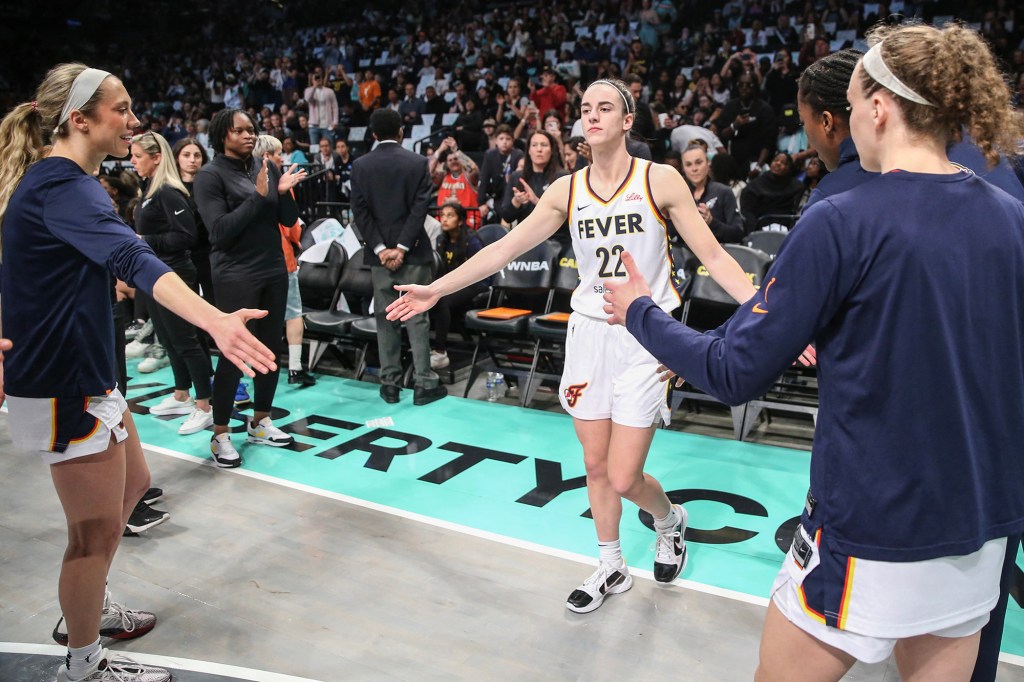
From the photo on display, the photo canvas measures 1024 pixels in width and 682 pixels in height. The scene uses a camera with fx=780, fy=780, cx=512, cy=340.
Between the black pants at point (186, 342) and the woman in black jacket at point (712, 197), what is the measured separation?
363 cm

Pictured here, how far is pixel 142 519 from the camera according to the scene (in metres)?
3.81

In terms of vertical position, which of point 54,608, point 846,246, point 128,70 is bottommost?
point 54,608

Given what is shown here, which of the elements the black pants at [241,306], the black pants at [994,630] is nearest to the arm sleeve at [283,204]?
the black pants at [241,306]

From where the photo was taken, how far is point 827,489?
4.59 ft

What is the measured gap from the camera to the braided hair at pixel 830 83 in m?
2.14

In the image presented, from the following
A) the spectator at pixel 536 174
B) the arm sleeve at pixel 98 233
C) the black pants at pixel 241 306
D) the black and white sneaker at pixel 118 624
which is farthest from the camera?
the spectator at pixel 536 174

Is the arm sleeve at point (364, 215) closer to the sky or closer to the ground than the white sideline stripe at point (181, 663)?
closer to the sky

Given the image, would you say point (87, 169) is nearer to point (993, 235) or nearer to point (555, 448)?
point (993, 235)

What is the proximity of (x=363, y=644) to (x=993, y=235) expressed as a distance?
2.39m

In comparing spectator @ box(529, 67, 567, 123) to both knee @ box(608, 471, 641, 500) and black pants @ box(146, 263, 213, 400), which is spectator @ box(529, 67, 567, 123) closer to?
black pants @ box(146, 263, 213, 400)

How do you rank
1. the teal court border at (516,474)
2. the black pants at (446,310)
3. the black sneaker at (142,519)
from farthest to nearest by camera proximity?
1. the black pants at (446,310)
2. the black sneaker at (142,519)
3. the teal court border at (516,474)

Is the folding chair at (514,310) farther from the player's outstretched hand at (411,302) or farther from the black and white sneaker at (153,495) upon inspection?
the player's outstretched hand at (411,302)

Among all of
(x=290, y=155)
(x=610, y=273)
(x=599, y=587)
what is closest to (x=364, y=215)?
(x=610, y=273)

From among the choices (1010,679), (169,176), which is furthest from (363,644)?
(169,176)
